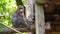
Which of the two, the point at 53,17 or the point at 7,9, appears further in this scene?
the point at 7,9

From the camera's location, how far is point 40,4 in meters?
2.33

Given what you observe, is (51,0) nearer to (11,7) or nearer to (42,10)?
(42,10)

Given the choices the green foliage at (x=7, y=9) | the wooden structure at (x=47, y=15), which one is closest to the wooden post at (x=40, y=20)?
the wooden structure at (x=47, y=15)

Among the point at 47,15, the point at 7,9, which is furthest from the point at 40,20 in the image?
the point at 7,9

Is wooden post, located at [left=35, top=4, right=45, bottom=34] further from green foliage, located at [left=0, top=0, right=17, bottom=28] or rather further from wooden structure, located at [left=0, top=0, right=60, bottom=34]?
green foliage, located at [left=0, top=0, right=17, bottom=28]

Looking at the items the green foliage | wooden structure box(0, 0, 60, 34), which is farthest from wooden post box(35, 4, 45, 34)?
the green foliage

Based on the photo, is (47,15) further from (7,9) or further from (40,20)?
(7,9)

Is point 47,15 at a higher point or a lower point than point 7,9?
higher

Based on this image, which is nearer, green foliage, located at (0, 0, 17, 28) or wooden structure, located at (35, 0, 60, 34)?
wooden structure, located at (35, 0, 60, 34)

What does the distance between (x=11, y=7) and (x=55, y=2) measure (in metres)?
9.08

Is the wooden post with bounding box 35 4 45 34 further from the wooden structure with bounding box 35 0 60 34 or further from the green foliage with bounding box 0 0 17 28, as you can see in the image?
the green foliage with bounding box 0 0 17 28

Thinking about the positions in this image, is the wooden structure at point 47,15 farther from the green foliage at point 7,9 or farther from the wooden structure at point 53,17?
the green foliage at point 7,9

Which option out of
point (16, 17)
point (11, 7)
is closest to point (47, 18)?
point (16, 17)

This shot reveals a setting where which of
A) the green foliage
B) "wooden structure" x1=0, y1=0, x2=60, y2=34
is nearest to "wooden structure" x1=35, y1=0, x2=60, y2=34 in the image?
"wooden structure" x1=0, y1=0, x2=60, y2=34
